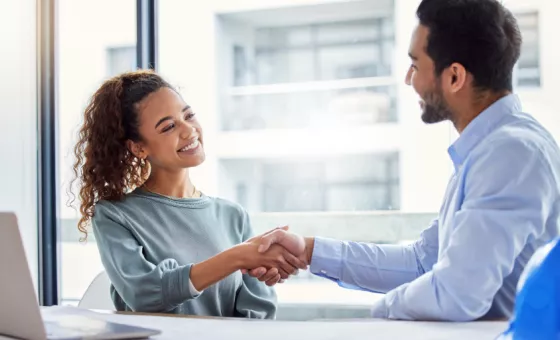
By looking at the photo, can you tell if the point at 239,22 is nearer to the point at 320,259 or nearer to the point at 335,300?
the point at 335,300

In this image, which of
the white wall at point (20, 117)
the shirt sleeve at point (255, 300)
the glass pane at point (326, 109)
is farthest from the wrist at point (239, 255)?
the glass pane at point (326, 109)

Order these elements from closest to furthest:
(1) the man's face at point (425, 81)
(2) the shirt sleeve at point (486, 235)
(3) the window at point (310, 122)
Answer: (2) the shirt sleeve at point (486, 235)
(1) the man's face at point (425, 81)
(3) the window at point (310, 122)

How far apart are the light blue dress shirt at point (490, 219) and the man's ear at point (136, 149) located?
3.02 ft

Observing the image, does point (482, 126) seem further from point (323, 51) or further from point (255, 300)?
point (323, 51)

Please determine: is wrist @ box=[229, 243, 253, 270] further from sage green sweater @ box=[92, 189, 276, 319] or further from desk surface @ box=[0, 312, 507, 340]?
desk surface @ box=[0, 312, 507, 340]

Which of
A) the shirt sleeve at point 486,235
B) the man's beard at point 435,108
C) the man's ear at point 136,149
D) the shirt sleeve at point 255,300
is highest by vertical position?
the man's beard at point 435,108

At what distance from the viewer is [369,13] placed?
355 centimetres

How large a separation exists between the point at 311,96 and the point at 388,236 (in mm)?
Answer: 853

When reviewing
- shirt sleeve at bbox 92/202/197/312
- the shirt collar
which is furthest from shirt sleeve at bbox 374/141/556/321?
shirt sleeve at bbox 92/202/197/312

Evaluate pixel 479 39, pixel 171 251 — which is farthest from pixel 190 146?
pixel 479 39

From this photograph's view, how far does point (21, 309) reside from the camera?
98cm

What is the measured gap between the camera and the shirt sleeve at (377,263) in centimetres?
164

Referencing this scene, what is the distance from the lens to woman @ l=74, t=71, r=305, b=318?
5.62 feet

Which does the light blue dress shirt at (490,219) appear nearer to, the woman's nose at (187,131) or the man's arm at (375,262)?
the man's arm at (375,262)
